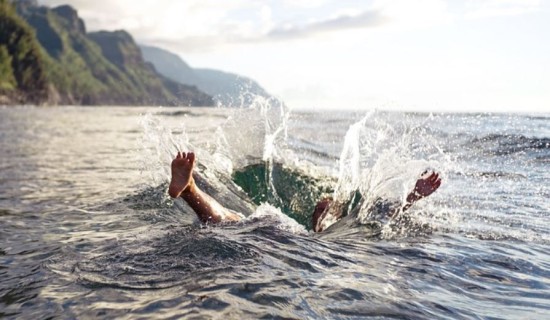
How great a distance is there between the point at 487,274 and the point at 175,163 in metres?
3.45

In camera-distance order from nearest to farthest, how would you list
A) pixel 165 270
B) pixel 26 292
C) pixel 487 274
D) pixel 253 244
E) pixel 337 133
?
pixel 26 292 < pixel 165 270 < pixel 487 274 < pixel 253 244 < pixel 337 133

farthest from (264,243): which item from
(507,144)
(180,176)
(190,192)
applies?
(507,144)

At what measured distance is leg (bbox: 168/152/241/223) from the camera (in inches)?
229

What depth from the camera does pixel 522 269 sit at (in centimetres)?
492

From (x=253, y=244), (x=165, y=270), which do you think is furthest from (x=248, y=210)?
(x=165, y=270)

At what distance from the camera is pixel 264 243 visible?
521 cm

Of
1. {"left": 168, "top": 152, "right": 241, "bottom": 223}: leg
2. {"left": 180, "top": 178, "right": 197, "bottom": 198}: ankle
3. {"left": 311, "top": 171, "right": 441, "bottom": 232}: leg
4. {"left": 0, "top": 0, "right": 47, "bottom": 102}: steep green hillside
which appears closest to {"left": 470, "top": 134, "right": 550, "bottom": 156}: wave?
{"left": 311, "top": 171, "right": 441, "bottom": 232}: leg

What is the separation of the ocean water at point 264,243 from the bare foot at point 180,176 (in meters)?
0.50

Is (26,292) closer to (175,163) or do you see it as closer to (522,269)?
(175,163)

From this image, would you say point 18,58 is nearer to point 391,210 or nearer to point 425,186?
point 391,210

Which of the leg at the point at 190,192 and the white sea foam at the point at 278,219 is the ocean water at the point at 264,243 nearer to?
the white sea foam at the point at 278,219

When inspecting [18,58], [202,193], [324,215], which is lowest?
[324,215]

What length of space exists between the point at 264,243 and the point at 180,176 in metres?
1.34

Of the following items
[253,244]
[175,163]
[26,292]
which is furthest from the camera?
[175,163]
